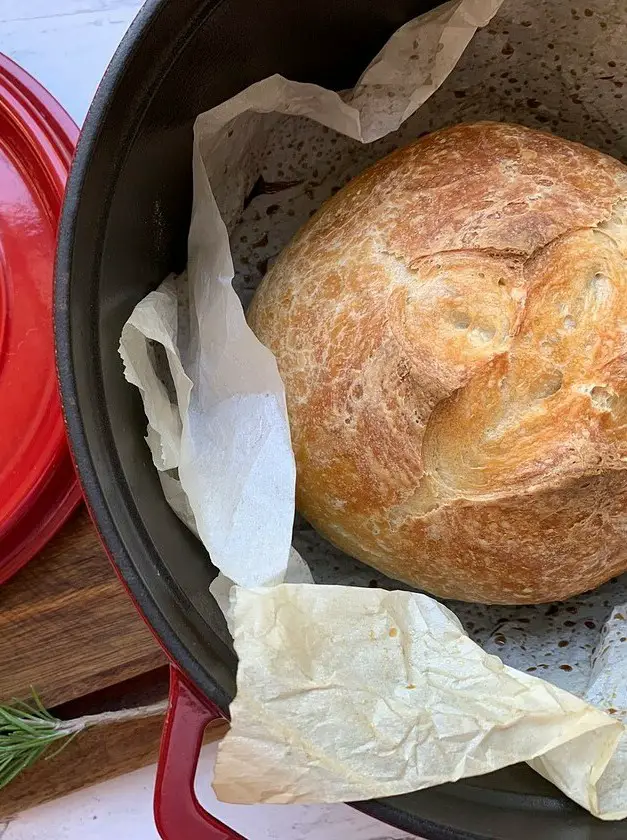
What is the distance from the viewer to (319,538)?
0.81 meters

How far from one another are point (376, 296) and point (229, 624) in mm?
271

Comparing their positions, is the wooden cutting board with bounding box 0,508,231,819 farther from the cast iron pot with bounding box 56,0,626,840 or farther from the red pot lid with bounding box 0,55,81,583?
the cast iron pot with bounding box 56,0,626,840

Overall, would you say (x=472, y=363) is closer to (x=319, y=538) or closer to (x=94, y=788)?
(x=319, y=538)

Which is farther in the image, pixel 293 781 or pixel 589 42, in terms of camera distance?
pixel 589 42

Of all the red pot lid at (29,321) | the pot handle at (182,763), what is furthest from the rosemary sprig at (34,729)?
the pot handle at (182,763)

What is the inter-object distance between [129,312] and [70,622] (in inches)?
14.1

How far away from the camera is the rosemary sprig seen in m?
0.84

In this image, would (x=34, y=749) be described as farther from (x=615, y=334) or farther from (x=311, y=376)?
(x=615, y=334)

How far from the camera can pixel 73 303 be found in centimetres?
55

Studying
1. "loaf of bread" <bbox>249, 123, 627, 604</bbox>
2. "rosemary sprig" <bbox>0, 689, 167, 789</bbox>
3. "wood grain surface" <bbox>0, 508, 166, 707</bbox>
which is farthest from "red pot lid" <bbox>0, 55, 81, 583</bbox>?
"loaf of bread" <bbox>249, 123, 627, 604</bbox>

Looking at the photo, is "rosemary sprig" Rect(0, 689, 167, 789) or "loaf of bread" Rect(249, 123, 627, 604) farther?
"rosemary sprig" Rect(0, 689, 167, 789)

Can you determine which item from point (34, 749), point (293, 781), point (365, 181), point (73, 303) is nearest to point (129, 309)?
point (73, 303)

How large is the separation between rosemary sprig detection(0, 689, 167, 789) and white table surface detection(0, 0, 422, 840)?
0.07 meters

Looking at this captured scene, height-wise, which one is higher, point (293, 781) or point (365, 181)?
point (365, 181)
